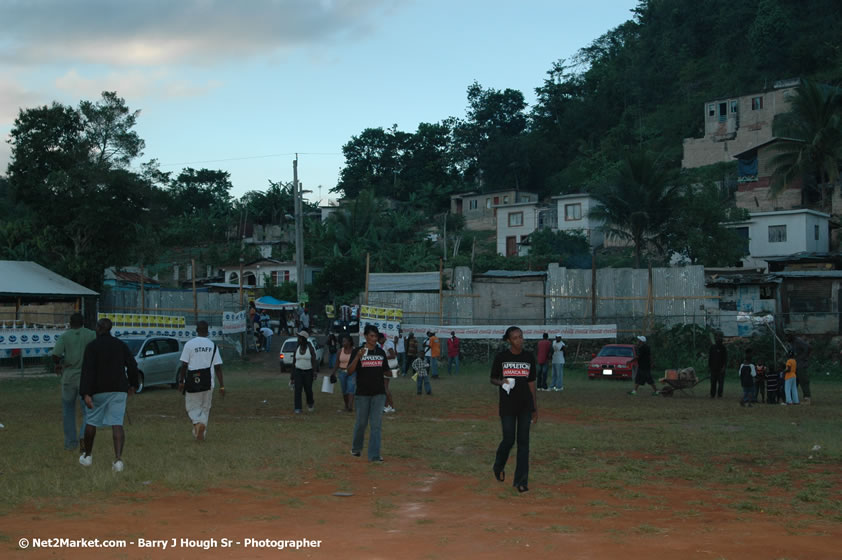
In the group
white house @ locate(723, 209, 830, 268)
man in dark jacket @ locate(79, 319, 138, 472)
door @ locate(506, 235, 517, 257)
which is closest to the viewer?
man in dark jacket @ locate(79, 319, 138, 472)

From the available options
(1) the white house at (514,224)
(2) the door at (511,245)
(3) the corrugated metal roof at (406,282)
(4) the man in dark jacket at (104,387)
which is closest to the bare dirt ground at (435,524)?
(4) the man in dark jacket at (104,387)

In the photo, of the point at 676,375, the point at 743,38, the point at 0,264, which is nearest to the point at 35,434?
the point at 676,375

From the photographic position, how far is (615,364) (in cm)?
2920

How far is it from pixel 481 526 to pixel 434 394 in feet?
51.4

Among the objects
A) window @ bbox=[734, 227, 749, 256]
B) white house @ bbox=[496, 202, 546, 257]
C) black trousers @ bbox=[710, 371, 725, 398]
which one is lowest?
black trousers @ bbox=[710, 371, 725, 398]

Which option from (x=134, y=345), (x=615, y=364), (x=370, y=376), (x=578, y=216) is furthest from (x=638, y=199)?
(x=370, y=376)

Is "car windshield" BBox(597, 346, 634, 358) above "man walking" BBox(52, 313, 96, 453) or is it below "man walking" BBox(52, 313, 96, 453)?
below

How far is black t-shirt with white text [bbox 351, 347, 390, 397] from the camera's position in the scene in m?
11.6

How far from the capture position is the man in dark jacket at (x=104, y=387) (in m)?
10.4

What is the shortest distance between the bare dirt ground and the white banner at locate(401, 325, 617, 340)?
24414 millimetres

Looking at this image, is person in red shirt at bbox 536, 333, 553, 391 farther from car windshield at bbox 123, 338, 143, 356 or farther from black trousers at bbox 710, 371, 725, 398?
car windshield at bbox 123, 338, 143, 356

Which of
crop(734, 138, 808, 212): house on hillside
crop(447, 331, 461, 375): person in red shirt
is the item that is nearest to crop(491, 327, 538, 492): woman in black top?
crop(447, 331, 461, 375): person in red shirt

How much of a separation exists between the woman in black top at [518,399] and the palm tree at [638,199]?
37467 mm

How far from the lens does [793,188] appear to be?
60.4 metres
